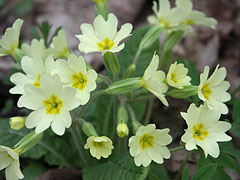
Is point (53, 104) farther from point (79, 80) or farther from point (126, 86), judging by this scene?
point (126, 86)

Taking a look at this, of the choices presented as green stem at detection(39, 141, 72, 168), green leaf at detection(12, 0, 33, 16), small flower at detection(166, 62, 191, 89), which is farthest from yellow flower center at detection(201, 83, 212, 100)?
green leaf at detection(12, 0, 33, 16)

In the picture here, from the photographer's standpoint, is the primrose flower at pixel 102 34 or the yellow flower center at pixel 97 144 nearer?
the yellow flower center at pixel 97 144

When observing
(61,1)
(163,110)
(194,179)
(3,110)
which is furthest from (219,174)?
(61,1)

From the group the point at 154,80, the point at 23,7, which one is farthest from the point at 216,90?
the point at 23,7

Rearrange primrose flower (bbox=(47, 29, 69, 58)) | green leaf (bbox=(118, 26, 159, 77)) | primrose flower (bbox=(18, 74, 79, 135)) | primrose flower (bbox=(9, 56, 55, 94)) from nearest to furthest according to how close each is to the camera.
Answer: primrose flower (bbox=(18, 74, 79, 135)), primrose flower (bbox=(9, 56, 55, 94)), primrose flower (bbox=(47, 29, 69, 58)), green leaf (bbox=(118, 26, 159, 77))

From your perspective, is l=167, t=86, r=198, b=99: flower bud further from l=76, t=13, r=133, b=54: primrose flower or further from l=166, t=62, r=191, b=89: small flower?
l=76, t=13, r=133, b=54: primrose flower

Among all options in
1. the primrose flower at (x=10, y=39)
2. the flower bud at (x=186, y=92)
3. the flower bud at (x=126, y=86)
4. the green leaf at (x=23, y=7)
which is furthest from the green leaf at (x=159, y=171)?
the green leaf at (x=23, y=7)

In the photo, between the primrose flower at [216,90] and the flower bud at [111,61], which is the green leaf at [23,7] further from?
the primrose flower at [216,90]
